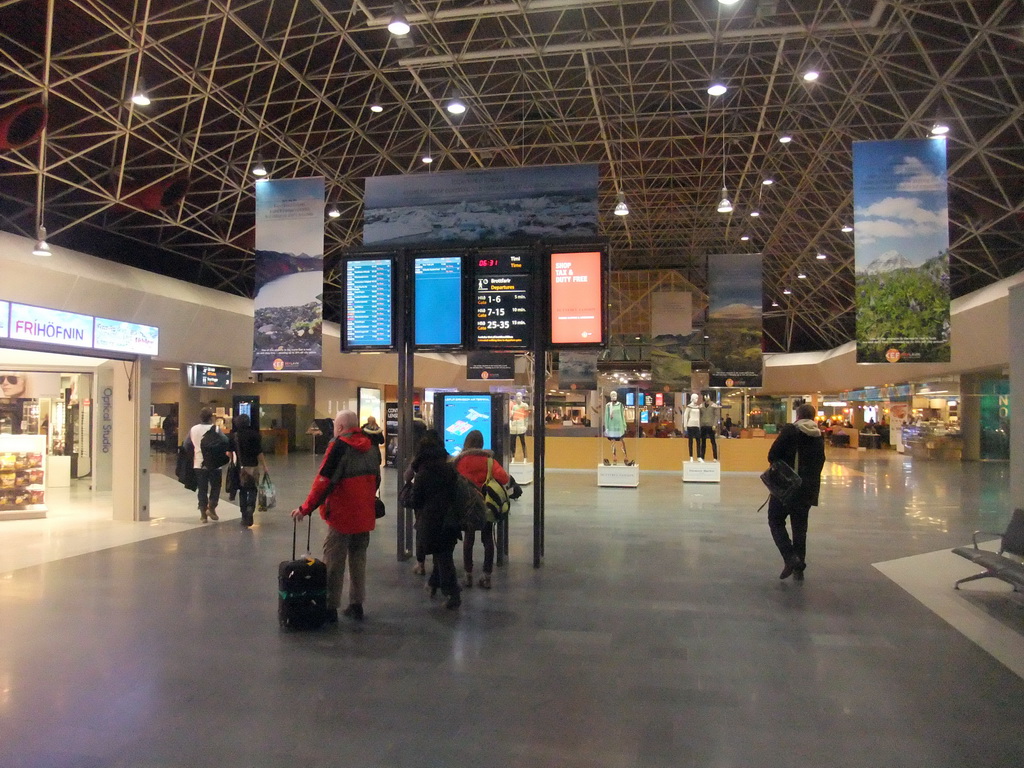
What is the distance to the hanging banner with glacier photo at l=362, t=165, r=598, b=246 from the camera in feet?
28.6

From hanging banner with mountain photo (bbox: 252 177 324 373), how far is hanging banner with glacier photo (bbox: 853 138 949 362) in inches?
321

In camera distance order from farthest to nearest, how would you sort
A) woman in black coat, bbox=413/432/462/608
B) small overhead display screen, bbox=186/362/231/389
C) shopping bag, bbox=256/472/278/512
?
small overhead display screen, bbox=186/362/231/389, shopping bag, bbox=256/472/278/512, woman in black coat, bbox=413/432/462/608

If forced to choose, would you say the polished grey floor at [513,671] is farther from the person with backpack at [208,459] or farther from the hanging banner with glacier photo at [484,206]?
the hanging banner with glacier photo at [484,206]

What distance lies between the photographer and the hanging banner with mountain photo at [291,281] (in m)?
11.4

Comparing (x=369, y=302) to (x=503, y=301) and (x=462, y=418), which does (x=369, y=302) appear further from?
(x=462, y=418)

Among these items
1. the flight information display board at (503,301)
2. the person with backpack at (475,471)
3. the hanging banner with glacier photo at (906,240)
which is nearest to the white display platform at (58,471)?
the flight information display board at (503,301)

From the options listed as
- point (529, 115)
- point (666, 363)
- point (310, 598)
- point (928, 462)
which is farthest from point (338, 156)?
point (928, 462)

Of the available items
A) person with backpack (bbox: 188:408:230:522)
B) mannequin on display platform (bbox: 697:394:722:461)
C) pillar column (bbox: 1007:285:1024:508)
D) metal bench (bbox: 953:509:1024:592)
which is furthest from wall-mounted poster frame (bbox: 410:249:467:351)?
mannequin on display platform (bbox: 697:394:722:461)

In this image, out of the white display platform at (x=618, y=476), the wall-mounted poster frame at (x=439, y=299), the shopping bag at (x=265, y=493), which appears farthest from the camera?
the white display platform at (x=618, y=476)

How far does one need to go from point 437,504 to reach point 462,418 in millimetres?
2788

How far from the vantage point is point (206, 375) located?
25.9 metres

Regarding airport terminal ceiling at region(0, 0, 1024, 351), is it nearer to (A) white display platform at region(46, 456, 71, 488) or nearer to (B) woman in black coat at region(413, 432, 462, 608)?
(A) white display platform at region(46, 456, 71, 488)

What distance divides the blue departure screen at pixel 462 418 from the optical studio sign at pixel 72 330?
5618 millimetres

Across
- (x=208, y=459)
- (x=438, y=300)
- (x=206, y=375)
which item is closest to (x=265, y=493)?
(x=208, y=459)
